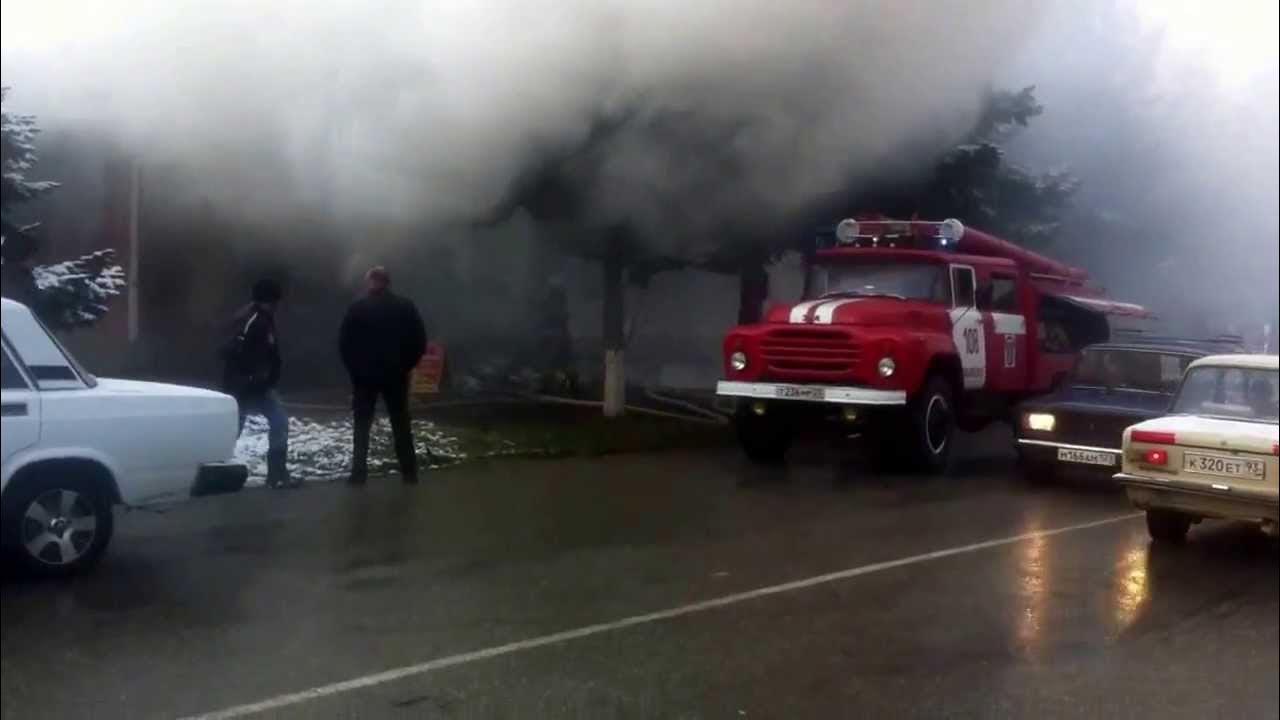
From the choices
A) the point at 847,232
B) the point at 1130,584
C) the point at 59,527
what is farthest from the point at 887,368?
the point at 59,527

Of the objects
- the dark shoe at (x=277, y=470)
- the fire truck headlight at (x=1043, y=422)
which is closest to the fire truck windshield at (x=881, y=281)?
the fire truck headlight at (x=1043, y=422)

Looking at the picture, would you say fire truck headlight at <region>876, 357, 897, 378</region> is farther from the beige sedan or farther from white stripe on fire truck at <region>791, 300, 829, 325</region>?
the beige sedan

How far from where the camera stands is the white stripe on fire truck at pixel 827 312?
4.53 m

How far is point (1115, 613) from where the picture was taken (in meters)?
3.44

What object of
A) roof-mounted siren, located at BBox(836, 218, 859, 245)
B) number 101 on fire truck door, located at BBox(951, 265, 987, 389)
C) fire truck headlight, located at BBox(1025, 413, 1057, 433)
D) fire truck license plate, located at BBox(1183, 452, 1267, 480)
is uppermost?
roof-mounted siren, located at BBox(836, 218, 859, 245)

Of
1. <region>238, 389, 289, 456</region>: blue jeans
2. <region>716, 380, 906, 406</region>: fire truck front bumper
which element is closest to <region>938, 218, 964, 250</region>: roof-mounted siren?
<region>716, 380, 906, 406</region>: fire truck front bumper

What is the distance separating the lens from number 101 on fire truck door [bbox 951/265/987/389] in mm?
4121

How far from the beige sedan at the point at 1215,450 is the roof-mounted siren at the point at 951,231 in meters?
0.87

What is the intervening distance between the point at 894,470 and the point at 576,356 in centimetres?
187

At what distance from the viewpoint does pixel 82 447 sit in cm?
206

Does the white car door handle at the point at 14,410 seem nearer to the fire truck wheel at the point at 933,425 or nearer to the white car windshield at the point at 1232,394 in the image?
the white car windshield at the point at 1232,394

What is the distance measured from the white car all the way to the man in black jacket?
422 millimetres

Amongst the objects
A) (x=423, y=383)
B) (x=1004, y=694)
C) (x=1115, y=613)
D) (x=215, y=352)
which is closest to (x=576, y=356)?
(x=423, y=383)

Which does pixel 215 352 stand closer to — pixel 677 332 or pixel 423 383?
pixel 423 383
